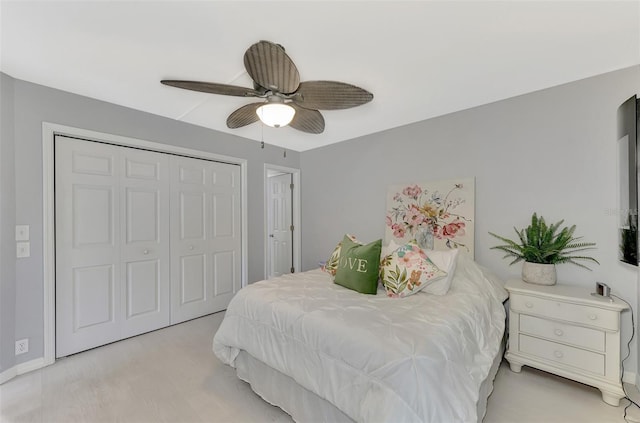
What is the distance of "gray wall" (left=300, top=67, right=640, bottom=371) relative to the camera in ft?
6.47

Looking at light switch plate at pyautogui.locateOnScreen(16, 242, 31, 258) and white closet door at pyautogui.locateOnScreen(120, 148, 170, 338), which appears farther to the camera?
white closet door at pyautogui.locateOnScreen(120, 148, 170, 338)

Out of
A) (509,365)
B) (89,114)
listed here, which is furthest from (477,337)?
(89,114)

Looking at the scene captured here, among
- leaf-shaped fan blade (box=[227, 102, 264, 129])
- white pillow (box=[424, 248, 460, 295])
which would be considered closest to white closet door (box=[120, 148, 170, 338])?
leaf-shaped fan blade (box=[227, 102, 264, 129])

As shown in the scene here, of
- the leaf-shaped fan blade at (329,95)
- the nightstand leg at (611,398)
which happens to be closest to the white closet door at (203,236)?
the leaf-shaped fan blade at (329,95)

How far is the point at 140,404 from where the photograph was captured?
68.1 inches

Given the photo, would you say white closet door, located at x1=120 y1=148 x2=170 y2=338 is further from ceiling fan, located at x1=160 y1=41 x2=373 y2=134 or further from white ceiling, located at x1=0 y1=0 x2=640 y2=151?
ceiling fan, located at x1=160 y1=41 x2=373 y2=134

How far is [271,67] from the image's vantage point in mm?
1346

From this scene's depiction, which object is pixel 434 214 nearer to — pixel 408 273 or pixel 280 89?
pixel 408 273

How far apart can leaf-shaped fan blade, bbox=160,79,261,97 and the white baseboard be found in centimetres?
245

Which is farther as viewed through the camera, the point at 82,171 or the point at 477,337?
the point at 82,171

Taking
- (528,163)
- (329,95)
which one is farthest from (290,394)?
(528,163)

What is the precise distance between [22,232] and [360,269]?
8.76 ft

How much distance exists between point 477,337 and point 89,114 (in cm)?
356

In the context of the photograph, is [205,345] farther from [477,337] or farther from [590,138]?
[590,138]
